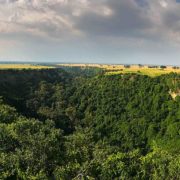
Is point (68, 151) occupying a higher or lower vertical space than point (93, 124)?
higher

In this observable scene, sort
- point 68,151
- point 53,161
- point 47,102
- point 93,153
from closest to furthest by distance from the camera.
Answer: point 53,161, point 68,151, point 93,153, point 47,102

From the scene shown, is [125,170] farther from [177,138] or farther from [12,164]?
[177,138]

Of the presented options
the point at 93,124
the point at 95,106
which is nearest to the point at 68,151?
the point at 93,124

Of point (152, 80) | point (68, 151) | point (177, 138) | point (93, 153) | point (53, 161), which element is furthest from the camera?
point (152, 80)

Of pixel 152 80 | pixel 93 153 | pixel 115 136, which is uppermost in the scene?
pixel 152 80

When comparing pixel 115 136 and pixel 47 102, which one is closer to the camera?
pixel 115 136

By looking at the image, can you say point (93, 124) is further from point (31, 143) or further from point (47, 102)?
point (31, 143)
